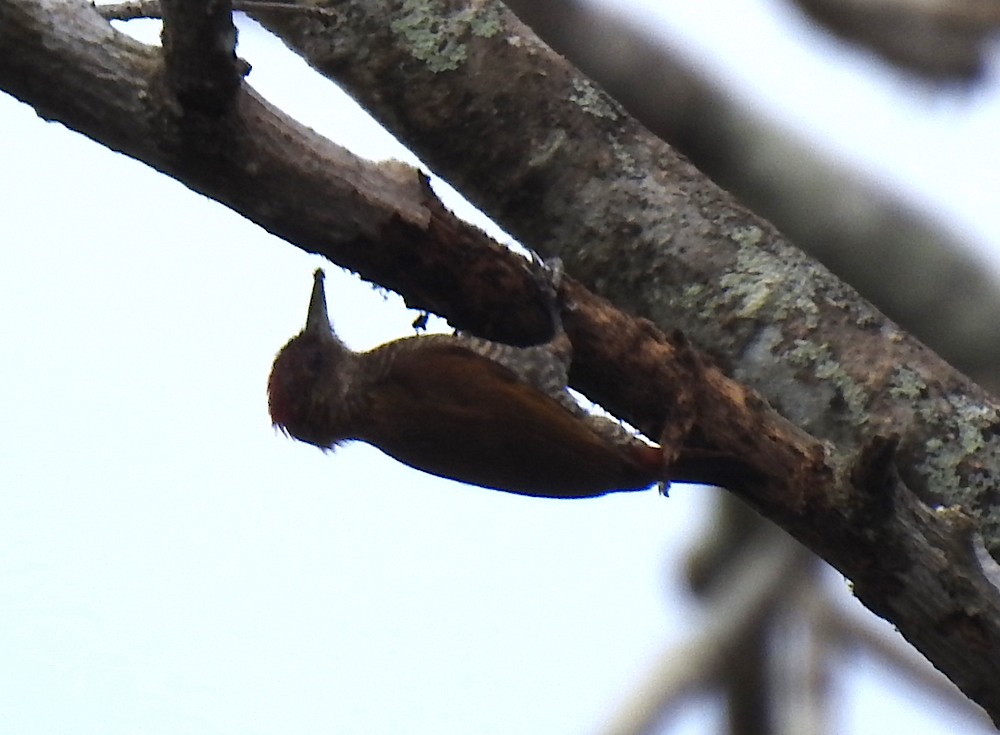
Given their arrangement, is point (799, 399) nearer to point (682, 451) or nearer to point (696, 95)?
point (682, 451)

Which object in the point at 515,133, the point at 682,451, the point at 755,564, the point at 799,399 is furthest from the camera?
the point at 755,564

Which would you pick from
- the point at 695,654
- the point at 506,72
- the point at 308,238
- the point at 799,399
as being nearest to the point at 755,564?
the point at 695,654

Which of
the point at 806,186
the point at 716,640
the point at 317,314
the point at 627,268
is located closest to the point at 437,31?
the point at 627,268

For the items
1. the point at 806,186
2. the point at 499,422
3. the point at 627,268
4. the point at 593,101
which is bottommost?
the point at 499,422

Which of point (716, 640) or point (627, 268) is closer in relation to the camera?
point (627, 268)

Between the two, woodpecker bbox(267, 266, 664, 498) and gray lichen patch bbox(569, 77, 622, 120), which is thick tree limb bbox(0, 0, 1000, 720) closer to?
gray lichen patch bbox(569, 77, 622, 120)

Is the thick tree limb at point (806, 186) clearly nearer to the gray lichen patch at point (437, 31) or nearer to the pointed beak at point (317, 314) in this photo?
the gray lichen patch at point (437, 31)

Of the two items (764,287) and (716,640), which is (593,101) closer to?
(764,287)
